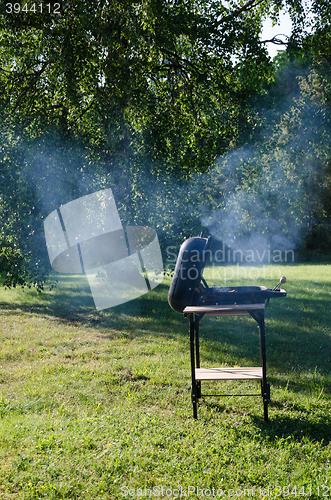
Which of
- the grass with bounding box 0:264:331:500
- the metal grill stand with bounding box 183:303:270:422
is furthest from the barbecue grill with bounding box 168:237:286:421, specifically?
the grass with bounding box 0:264:331:500

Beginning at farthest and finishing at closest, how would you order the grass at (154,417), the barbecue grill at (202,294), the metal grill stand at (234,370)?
the barbecue grill at (202,294)
the metal grill stand at (234,370)
the grass at (154,417)

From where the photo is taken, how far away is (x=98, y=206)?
750 cm

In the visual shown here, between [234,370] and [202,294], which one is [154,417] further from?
[202,294]

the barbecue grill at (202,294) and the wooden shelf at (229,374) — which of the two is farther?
the barbecue grill at (202,294)

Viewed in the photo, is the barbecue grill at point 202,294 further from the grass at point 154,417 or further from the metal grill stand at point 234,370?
the grass at point 154,417

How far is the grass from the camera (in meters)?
2.65

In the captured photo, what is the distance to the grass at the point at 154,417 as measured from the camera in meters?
2.65

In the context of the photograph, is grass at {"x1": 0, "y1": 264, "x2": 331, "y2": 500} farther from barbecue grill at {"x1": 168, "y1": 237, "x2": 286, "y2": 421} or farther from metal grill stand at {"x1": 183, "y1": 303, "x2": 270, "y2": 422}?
barbecue grill at {"x1": 168, "y1": 237, "x2": 286, "y2": 421}

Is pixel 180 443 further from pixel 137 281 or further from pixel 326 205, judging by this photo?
pixel 326 205

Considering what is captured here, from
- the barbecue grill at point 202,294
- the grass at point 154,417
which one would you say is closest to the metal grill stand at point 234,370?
the barbecue grill at point 202,294

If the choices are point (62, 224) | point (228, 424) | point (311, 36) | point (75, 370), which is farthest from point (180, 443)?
point (311, 36)

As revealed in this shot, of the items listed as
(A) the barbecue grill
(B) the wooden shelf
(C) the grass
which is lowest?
(C) the grass

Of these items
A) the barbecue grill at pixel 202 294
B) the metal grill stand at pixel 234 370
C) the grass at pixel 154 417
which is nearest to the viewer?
the grass at pixel 154 417

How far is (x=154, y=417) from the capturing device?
141 inches
